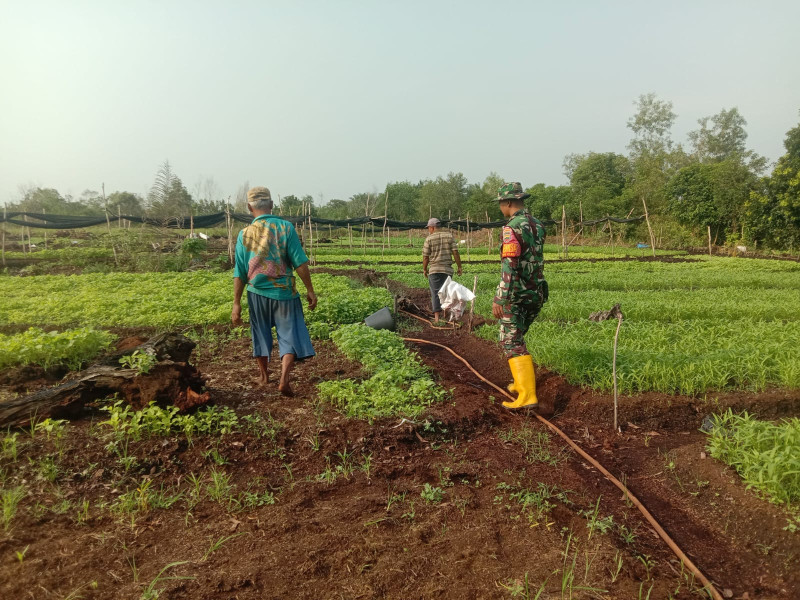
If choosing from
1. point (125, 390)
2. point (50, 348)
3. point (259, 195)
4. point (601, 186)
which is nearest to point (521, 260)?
point (259, 195)

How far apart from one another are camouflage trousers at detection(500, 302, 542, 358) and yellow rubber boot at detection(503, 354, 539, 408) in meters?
0.10

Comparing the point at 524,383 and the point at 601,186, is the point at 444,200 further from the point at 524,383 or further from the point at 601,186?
the point at 524,383

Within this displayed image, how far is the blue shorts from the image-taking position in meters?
4.91

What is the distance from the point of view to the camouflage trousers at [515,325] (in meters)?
5.04

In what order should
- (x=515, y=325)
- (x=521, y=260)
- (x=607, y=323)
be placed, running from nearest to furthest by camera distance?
(x=521, y=260)
(x=515, y=325)
(x=607, y=323)

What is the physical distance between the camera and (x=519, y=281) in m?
4.96

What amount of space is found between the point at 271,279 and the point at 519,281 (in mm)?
2524

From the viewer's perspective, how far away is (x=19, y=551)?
8.20 feet

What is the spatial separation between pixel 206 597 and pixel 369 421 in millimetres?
2148

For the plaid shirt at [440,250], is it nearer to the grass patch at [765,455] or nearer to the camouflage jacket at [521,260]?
the camouflage jacket at [521,260]

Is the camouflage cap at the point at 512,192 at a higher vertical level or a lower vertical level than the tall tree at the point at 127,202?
lower

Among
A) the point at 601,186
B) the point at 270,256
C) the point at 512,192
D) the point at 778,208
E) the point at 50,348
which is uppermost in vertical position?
the point at 601,186

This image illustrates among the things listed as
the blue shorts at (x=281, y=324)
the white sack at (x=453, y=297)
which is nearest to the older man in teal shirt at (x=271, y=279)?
the blue shorts at (x=281, y=324)

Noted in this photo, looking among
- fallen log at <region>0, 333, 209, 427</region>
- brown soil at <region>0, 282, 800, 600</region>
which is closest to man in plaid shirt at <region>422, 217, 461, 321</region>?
brown soil at <region>0, 282, 800, 600</region>
